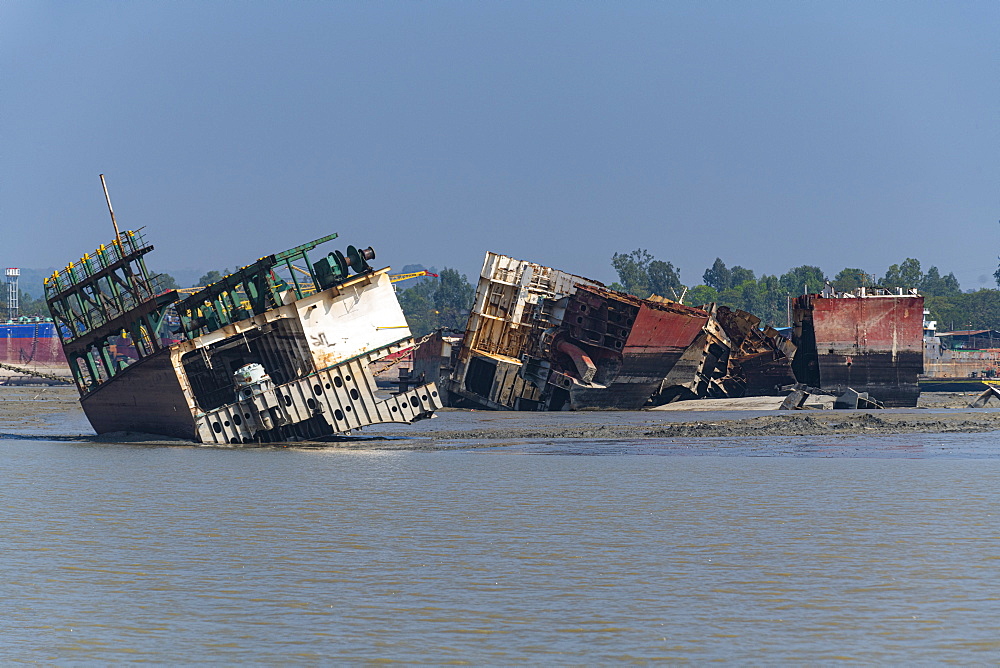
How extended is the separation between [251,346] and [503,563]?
89.7ft

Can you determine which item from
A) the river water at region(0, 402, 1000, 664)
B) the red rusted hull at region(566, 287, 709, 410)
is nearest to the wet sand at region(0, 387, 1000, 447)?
the red rusted hull at region(566, 287, 709, 410)

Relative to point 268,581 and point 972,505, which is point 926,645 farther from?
point 972,505

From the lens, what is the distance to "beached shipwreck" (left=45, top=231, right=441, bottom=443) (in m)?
43.2

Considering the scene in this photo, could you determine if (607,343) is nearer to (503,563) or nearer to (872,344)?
(872,344)

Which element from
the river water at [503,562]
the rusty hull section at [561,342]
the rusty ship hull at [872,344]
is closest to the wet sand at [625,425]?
the rusty hull section at [561,342]

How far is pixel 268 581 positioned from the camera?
1911cm

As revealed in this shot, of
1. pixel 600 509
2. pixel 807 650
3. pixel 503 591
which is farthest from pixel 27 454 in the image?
pixel 807 650

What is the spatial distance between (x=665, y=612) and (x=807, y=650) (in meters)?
2.57

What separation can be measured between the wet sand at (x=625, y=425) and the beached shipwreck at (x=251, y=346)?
7.06 ft

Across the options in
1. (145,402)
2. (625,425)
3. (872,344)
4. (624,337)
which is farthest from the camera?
(872,344)

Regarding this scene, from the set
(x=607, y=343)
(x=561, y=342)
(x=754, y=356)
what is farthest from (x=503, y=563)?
(x=754, y=356)

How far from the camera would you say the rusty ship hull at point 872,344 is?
232 feet

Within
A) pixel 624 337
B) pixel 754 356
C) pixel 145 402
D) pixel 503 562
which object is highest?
pixel 145 402

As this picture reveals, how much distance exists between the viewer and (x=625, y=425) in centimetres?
5578
